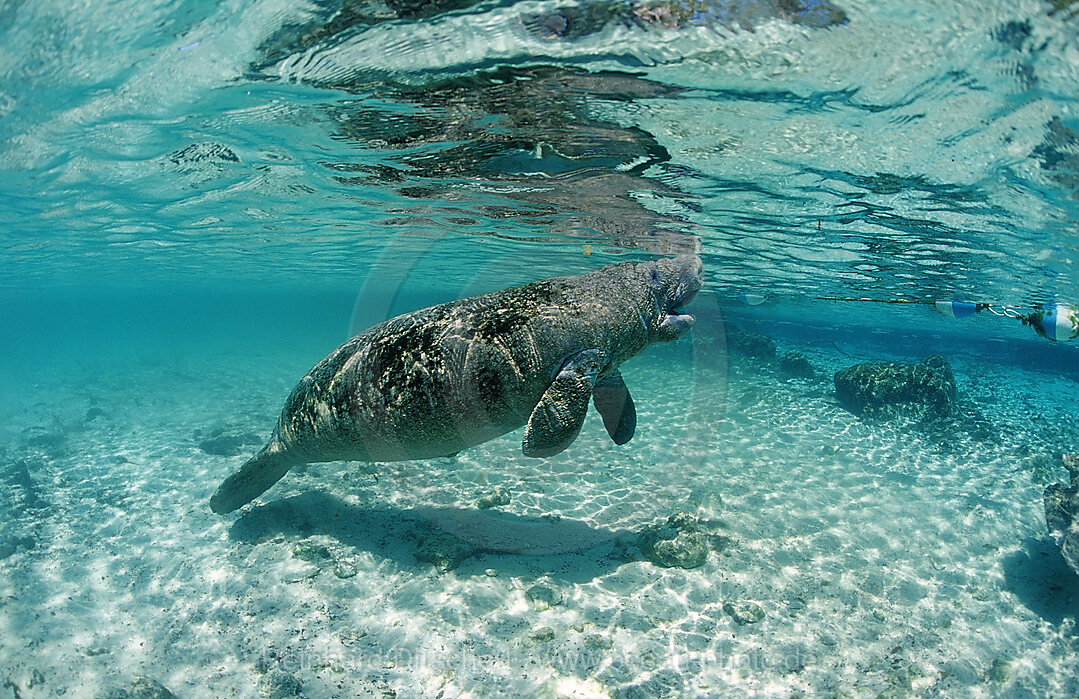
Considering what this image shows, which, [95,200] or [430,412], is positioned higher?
[95,200]

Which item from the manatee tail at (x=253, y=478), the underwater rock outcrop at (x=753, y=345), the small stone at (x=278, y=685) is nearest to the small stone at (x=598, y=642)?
the small stone at (x=278, y=685)

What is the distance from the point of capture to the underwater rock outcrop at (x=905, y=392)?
1427 centimetres

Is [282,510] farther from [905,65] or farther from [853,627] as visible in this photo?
[905,65]

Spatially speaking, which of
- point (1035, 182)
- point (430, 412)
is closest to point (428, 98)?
point (430, 412)

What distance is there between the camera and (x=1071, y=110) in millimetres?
5793

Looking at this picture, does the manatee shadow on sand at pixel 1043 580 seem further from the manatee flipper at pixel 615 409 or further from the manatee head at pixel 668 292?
the manatee head at pixel 668 292

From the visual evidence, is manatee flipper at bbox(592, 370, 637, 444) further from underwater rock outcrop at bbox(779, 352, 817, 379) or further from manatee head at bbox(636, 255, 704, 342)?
underwater rock outcrop at bbox(779, 352, 817, 379)

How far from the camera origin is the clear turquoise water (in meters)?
5.27

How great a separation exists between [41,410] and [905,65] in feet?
90.4

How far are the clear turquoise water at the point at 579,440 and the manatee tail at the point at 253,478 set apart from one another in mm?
557

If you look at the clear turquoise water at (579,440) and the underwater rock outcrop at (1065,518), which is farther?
the underwater rock outcrop at (1065,518)

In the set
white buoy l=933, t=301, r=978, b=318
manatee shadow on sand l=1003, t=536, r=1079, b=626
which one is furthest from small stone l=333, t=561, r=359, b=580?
manatee shadow on sand l=1003, t=536, r=1079, b=626

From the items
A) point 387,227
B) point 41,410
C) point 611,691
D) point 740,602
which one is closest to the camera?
point 611,691

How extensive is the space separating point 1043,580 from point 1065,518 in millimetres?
938
